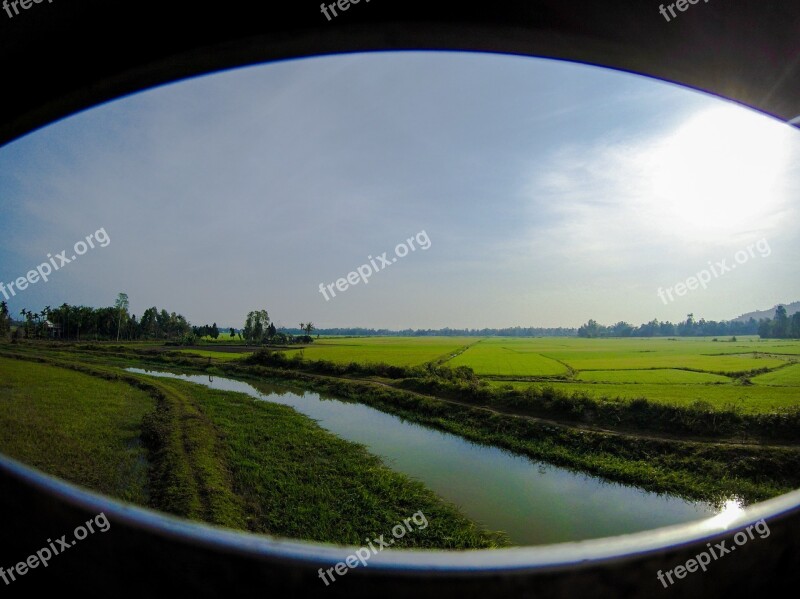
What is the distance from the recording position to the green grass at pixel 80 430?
837cm

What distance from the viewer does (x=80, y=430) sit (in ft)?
38.5

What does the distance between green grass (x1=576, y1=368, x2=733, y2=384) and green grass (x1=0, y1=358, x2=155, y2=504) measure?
2332 cm

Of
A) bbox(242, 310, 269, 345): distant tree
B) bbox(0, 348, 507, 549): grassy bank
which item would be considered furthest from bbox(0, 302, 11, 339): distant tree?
bbox(0, 348, 507, 549): grassy bank

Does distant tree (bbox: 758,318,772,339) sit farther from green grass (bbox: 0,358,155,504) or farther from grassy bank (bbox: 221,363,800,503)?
green grass (bbox: 0,358,155,504)

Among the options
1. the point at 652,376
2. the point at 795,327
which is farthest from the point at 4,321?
the point at 795,327

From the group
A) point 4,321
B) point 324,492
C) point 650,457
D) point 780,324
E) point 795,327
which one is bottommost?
point 650,457

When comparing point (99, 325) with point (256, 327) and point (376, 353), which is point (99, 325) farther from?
point (376, 353)

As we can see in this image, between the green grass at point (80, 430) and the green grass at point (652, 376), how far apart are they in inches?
→ 918

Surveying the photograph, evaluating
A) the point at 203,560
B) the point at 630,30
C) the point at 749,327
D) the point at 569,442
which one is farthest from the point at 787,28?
the point at 749,327

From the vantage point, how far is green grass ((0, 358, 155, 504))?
8367 mm

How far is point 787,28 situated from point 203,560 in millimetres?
3220

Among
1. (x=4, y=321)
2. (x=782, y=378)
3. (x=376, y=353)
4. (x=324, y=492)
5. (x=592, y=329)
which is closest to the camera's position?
(x=324, y=492)

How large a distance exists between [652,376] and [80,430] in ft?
97.0

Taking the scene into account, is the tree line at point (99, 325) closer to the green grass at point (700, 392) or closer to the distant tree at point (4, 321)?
the distant tree at point (4, 321)
